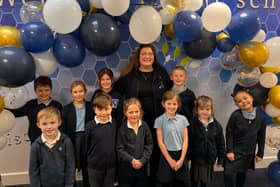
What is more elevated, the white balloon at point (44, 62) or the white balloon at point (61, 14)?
the white balloon at point (61, 14)

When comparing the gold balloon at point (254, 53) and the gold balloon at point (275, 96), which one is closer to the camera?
the gold balloon at point (254, 53)

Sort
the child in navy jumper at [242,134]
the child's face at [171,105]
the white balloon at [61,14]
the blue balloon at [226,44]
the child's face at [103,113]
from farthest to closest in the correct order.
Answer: the blue balloon at [226,44], the child in navy jumper at [242,134], the child's face at [171,105], the child's face at [103,113], the white balloon at [61,14]

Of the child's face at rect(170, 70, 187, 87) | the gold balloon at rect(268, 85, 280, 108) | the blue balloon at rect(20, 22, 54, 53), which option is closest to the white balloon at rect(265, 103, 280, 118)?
the gold balloon at rect(268, 85, 280, 108)

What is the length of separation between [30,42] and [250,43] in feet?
5.84

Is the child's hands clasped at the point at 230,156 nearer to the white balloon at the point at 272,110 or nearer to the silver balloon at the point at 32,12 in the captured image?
the white balloon at the point at 272,110

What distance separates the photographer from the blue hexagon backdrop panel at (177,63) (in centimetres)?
303

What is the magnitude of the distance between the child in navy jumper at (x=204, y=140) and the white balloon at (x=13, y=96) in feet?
4.57

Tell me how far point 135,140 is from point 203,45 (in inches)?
39.0

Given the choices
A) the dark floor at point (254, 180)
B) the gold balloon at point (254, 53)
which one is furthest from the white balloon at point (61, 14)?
the dark floor at point (254, 180)

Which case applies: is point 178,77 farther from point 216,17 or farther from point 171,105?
point 216,17

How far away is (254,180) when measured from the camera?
3.17 metres

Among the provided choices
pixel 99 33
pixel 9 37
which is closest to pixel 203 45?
pixel 99 33

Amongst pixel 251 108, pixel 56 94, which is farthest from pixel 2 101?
pixel 251 108

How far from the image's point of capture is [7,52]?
2191 mm
